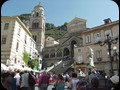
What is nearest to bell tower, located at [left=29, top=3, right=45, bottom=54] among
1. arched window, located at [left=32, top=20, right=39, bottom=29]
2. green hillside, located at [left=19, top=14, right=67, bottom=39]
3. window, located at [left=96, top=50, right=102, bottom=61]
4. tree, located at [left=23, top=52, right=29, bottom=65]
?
arched window, located at [left=32, top=20, right=39, bottom=29]

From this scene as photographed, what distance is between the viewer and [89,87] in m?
5.29

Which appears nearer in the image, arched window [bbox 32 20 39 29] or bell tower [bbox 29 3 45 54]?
bell tower [bbox 29 3 45 54]

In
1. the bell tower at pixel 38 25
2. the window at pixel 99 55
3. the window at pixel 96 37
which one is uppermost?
the bell tower at pixel 38 25

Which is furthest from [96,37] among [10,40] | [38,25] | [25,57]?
[38,25]

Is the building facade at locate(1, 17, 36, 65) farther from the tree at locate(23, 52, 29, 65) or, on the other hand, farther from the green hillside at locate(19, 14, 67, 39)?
the green hillside at locate(19, 14, 67, 39)

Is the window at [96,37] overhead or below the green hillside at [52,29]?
below

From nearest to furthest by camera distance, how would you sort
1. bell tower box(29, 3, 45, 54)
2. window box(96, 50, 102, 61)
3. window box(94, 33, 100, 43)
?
window box(96, 50, 102, 61)
window box(94, 33, 100, 43)
bell tower box(29, 3, 45, 54)

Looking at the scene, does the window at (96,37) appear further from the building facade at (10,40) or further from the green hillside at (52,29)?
the green hillside at (52,29)

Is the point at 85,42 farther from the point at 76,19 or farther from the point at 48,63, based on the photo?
the point at 48,63

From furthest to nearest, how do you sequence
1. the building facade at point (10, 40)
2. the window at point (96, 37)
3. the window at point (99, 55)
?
the window at point (96, 37) < the window at point (99, 55) < the building facade at point (10, 40)

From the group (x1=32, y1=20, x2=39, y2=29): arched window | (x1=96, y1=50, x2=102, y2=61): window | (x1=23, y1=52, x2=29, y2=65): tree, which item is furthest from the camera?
(x1=32, y1=20, x2=39, y2=29): arched window

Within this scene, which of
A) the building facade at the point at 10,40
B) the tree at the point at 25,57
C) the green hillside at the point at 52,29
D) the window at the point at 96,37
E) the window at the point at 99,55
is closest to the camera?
the building facade at the point at 10,40

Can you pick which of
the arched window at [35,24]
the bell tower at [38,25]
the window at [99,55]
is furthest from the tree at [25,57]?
the arched window at [35,24]

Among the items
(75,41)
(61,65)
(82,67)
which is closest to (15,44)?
(82,67)
